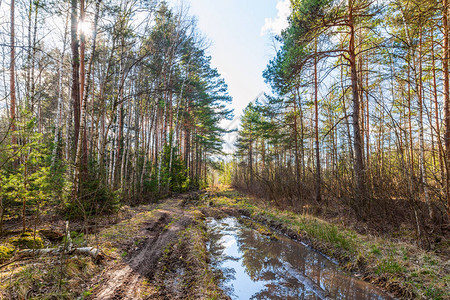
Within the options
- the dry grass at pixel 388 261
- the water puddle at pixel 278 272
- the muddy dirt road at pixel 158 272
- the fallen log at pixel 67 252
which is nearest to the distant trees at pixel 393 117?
the dry grass at pixel 388 261

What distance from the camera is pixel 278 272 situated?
16.1 feet

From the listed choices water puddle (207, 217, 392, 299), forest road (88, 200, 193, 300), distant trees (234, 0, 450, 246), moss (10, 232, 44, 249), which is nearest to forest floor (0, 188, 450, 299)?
forest road (88, 200, 193, 300)

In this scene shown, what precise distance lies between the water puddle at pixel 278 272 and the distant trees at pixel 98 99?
3.45 metres

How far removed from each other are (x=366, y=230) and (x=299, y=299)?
3.84 m

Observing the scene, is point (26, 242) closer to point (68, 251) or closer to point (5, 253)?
point (5, 253)

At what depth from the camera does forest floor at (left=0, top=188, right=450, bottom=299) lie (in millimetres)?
3104

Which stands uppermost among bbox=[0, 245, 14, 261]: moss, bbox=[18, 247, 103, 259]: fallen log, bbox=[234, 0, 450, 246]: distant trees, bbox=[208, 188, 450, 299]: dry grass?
bbox=[234, 0, 450, 246]: distant trees

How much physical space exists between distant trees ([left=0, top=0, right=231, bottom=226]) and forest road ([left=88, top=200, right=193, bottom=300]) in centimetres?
134

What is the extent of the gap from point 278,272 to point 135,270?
10.6 ft

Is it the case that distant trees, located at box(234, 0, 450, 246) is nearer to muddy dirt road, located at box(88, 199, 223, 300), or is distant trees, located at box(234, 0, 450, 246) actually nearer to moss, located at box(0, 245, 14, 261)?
muddy dirt road, located at box(88, 199, 223, 300)

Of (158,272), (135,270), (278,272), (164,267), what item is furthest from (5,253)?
(278,272)

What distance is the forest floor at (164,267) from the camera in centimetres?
310

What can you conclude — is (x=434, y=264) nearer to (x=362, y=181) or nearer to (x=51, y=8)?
(x=362, y=181)

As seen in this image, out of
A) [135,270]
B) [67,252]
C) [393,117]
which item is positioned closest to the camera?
[67,252]
